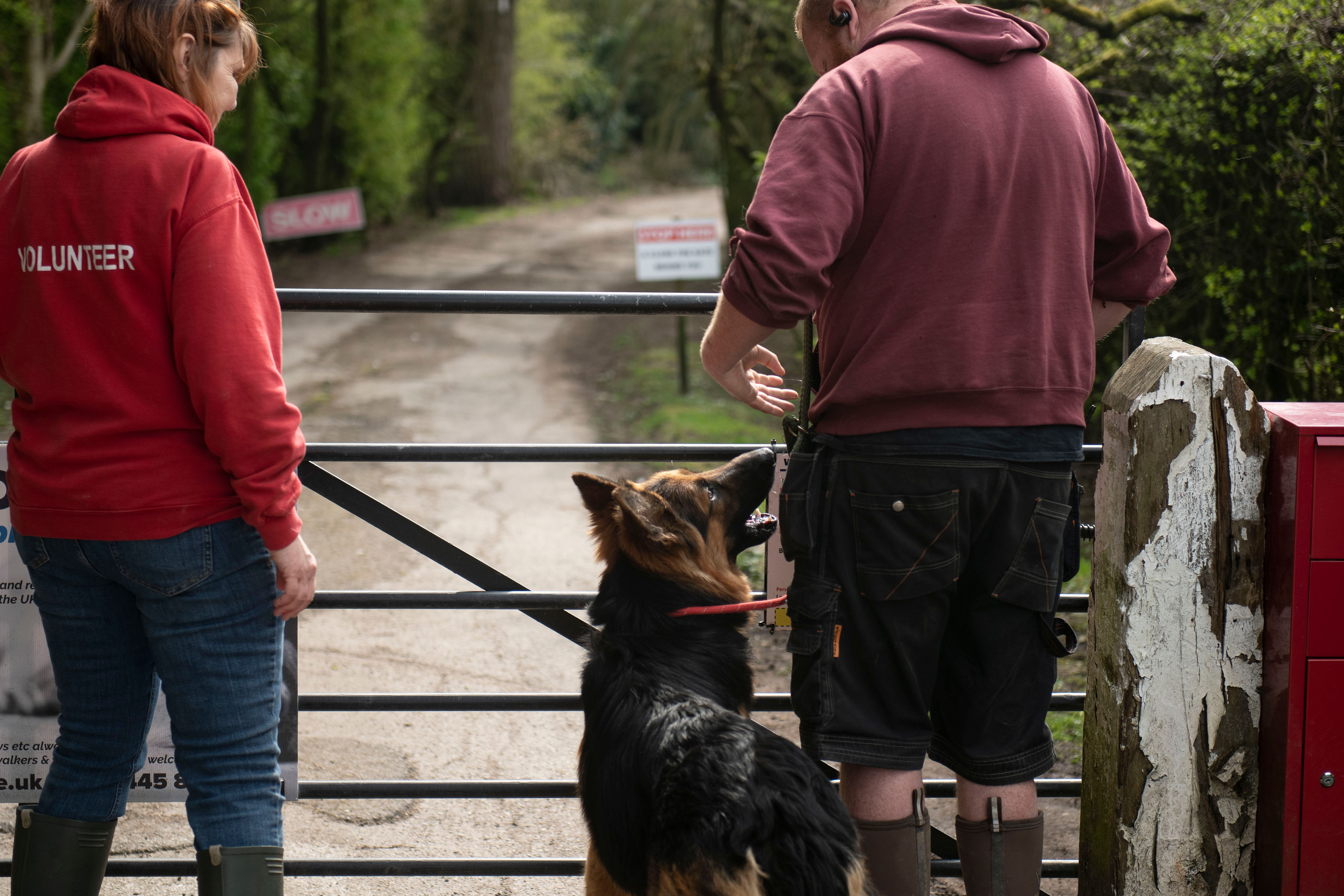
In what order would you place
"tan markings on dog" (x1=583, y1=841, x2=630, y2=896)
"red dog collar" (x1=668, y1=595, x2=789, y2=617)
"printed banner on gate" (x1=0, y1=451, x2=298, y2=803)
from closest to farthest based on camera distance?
"tan markings on dog" (x1=583, y1=841, x2=630, y2=896), "red dog collar" (x1=668, y1=595, x2=789, y2=617), "printed banner on gate" (x1=0, y1=451, x2=298, y2=803)

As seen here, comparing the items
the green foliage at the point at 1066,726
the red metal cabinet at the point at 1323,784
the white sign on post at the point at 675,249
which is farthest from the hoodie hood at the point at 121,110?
the white sign on post at the point at 675,249

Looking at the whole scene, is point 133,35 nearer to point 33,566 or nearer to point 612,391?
point 33,566

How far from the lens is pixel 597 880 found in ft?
8.20

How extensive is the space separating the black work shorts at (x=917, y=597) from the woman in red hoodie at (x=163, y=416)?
1016 millimetres

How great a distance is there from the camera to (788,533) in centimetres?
220

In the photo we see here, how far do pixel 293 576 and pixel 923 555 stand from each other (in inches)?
47.8

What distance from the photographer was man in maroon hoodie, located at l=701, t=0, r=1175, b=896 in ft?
6.57

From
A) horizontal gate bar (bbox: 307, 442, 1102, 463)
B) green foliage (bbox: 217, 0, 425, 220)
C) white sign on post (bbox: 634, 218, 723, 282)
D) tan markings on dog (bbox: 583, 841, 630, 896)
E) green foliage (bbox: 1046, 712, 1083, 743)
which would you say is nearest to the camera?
tan markings on dog (bbox: 583, 841, 630, 896)

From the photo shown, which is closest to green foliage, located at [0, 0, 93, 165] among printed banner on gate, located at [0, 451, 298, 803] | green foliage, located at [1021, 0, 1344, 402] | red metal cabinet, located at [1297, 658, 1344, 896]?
printed banner on gate, located at [0, 451, 298, 803]

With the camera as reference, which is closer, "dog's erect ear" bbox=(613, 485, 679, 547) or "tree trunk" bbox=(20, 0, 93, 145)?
"dog's erect ear" bbox=(613, 485, 679, 547)

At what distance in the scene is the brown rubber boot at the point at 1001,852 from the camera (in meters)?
2.33

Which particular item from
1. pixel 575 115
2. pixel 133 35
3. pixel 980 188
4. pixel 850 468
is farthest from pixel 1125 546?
pixel 575 115

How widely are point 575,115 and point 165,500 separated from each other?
35527 mm

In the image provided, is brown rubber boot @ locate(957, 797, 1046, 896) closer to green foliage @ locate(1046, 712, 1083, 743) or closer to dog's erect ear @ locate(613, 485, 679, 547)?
dog's erect ear @ locate(613, 485, 679, 547)
